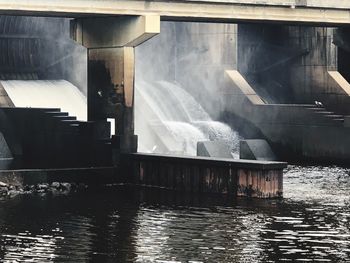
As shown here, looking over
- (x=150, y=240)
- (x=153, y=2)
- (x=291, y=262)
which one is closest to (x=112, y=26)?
(x=153, y=2)

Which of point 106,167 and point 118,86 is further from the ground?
point 118,86

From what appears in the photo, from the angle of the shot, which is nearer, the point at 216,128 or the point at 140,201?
the point at 140,201

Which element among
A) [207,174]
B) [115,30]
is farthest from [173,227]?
[115,30]

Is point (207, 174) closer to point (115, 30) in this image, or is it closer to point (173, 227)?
point (115, 30)

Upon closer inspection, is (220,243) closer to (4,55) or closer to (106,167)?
(106,167)

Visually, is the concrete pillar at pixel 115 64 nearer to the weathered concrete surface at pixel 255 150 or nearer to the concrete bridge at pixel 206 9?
the concrete bridge at pixel 206 9

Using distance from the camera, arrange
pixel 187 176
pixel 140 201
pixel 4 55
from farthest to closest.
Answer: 1. pixel 4 55
2. pixel 187 176
3. pixel 140 201

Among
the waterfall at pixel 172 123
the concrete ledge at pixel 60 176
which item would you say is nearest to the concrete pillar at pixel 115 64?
the concrete ledge at pixel 60 176

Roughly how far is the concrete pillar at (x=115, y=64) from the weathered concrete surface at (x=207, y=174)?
6.47 ft

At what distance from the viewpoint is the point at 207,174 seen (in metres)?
47.8

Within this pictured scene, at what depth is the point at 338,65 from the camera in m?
74.5

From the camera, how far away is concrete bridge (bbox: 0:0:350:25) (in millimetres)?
49562

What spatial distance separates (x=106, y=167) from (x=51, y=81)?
14.4 m

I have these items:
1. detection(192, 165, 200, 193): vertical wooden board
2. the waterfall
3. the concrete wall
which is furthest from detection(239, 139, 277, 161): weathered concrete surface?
detection(192, 165, 200, 193): vertical wooden board
